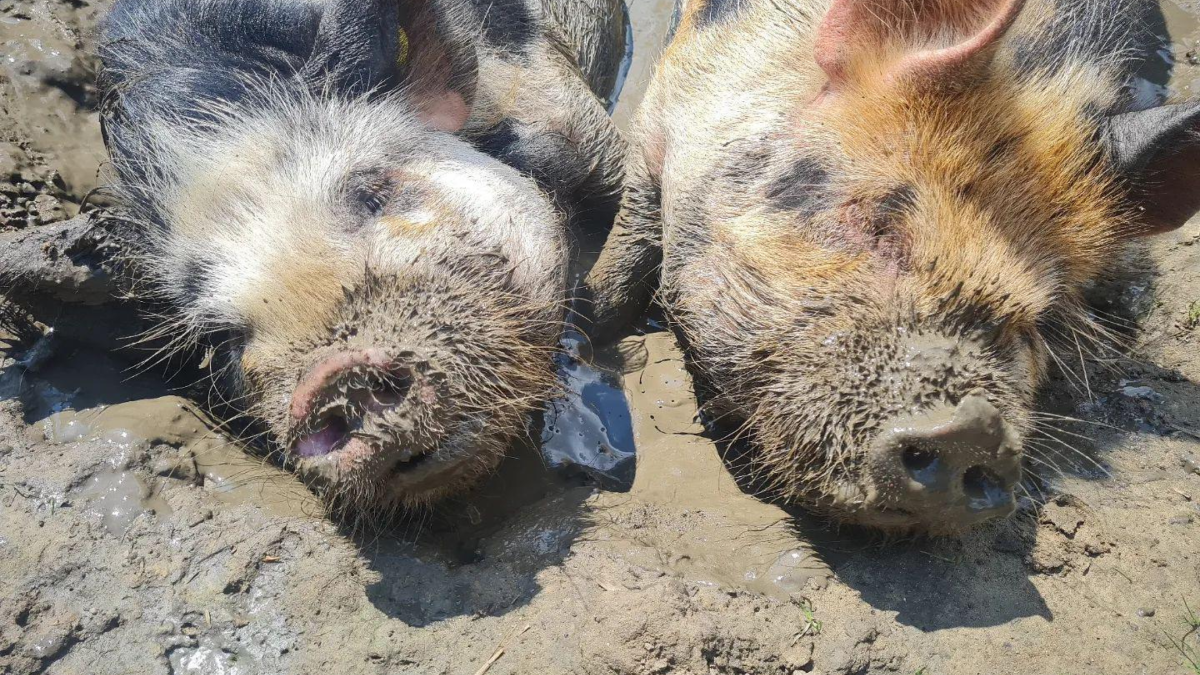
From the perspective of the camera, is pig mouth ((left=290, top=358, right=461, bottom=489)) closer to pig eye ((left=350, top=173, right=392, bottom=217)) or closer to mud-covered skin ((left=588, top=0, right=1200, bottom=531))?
pig eye ((left=350, top=173, right=392, bottom=217))

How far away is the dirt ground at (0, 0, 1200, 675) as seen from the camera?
2.97 metres

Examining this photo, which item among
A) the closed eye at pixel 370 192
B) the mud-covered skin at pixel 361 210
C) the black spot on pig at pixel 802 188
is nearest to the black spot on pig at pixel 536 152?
the mud-covered skin at pixel 361 210

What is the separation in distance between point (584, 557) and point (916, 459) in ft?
3.71

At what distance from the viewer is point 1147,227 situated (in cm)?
343

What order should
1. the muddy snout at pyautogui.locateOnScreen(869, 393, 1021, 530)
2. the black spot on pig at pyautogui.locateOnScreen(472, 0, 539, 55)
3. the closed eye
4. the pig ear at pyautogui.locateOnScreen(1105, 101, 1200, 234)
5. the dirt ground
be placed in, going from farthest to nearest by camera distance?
the black spot on pig at pyautogui.locateOnScreen(472, 0, 539, 55)
the closed eye
the pig ear at pyautogui.locateOnScreen(1105, 101, 1200, 234)
the dirt ground
the muddy snout at pyautogui.locateOnScreen(869, 393, 1021, 530)

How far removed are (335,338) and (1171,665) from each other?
2.62m

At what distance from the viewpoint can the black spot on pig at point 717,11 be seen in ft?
13.6

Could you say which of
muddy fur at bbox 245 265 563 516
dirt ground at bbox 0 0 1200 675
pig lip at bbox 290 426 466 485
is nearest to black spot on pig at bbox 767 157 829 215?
muddy fur at bbox 245 265 563 516

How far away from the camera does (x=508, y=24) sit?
4.76 metres

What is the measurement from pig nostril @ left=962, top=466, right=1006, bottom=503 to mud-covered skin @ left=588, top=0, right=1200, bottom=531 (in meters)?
0.01

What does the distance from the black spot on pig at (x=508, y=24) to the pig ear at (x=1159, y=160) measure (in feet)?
8.60

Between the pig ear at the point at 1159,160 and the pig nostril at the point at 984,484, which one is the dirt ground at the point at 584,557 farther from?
the pig nostril at the point at 984,484

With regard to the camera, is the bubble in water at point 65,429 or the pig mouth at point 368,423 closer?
the pig mouth at point 368,423

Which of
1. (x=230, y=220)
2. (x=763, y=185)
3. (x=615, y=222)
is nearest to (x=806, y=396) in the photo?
(x=763, y=185)
